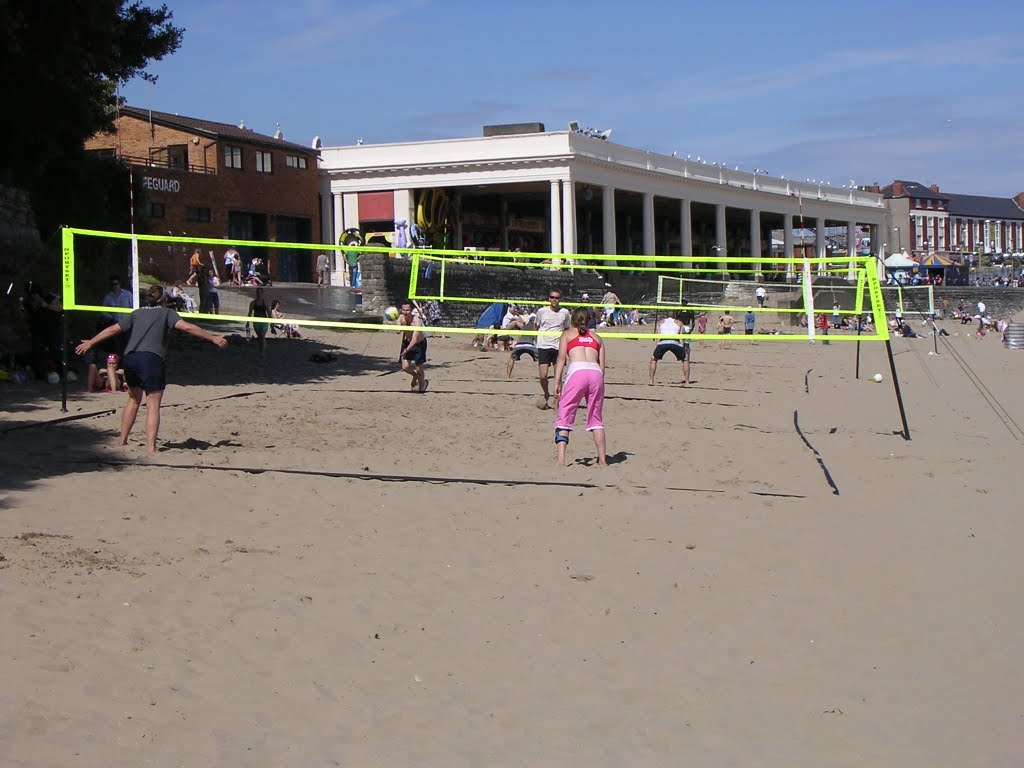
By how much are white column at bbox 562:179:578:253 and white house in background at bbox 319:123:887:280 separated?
5cm

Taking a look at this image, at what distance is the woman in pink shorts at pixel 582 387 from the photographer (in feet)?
30.5

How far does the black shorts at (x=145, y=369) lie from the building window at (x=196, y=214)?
2781 centimetres

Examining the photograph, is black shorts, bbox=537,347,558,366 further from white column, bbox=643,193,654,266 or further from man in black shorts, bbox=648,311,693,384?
white column, bbox=643,193,654,266

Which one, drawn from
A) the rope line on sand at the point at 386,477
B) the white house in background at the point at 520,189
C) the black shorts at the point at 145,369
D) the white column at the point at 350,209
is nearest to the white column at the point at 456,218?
the white house in background at the point at 520,189

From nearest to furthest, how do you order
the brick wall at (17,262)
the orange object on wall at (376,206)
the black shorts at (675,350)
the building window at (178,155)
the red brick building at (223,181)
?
the brick wall at (17,262)
the black shorts at (675,350)
the red brick building at (223,181)
the building window at (178,155)
the orange object on wall at (376,206)

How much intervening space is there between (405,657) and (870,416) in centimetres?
954

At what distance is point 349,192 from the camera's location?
47125 mm

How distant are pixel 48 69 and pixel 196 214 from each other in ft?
75.2

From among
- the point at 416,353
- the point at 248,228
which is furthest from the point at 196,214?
the point at 416,353

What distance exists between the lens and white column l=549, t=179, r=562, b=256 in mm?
46500

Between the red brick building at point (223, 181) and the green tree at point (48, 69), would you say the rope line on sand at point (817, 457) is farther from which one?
the red brick building at point (223, 181)

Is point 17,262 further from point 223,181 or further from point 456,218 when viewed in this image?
point 456,218

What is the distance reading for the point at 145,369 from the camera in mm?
9102

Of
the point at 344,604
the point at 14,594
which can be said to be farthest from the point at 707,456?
the point at 14,594
